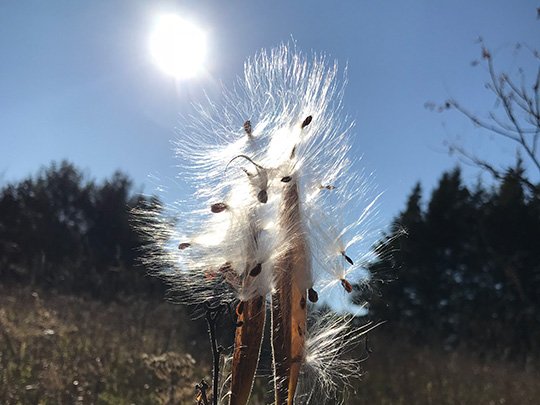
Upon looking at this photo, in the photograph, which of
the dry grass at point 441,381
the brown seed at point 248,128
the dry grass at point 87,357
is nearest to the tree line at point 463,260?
the dry grass at point 441,381

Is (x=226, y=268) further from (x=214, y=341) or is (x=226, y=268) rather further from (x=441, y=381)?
(x=441, y=381)

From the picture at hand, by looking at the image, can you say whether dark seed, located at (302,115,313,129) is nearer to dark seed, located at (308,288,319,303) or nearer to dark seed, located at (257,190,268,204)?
dark seed, located at (257,190,268,204)

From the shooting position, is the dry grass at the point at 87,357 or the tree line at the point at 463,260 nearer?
the dry grass at the point at 87,357

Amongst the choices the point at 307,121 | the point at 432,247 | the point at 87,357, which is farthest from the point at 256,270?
the point at 432,247

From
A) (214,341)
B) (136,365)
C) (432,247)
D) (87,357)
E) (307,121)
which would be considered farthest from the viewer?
(432,247)

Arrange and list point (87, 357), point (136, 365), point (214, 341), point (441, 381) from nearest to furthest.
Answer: point (214, 341), point (87, 357), point (136, 365), point (441, 381)

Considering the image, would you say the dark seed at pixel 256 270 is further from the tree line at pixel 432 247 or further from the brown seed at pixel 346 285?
the tree line at pixel 432 247

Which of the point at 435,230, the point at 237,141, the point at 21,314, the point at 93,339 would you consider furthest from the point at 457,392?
the point at 435,230

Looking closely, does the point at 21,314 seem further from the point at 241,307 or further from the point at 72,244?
the point at 72,244

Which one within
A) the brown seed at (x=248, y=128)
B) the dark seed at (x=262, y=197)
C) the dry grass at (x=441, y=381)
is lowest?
the dark seed at (x=262, y=197)
